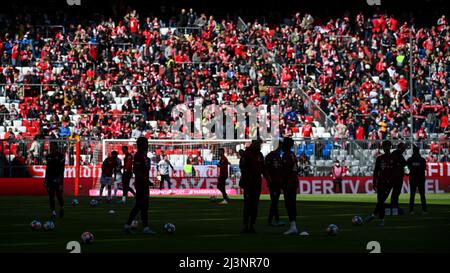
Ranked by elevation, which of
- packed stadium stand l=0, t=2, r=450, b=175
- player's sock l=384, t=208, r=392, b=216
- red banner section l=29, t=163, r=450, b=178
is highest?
packed stadium stand l=0, t=2, r=450, b=175

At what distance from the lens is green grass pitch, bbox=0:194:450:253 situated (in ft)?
60.1

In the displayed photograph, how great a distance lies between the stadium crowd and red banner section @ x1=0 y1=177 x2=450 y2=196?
2596 mm

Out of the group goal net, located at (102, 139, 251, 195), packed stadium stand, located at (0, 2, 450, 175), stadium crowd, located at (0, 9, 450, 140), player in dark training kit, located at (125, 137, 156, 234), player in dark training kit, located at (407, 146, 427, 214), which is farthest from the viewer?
stadium crowd, located at (0, 9, 450, 140)

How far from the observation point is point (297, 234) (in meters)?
21.4

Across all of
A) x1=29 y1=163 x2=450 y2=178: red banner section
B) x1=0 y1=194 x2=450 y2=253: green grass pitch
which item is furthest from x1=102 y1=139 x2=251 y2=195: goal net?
x1=0 y1=194 x2=450 y2=253: green grass pitch

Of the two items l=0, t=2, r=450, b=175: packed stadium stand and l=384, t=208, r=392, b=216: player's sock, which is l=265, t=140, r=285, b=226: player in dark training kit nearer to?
l=384, t=208, r=392, b=216: player's sock

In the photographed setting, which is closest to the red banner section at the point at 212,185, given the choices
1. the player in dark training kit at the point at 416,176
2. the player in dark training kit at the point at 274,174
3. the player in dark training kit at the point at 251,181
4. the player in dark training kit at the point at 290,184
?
the player in dark training kit at the point at 416,176

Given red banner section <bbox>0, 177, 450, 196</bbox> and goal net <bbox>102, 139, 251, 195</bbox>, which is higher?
goal net <bbox>102, 139, 251, 195</bbox>

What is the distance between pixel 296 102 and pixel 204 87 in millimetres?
4952

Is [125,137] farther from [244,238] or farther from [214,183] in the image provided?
[244,238]

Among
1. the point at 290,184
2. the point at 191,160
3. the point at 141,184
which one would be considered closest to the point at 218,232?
the point at 290,184

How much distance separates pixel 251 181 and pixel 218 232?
1410 millimetres

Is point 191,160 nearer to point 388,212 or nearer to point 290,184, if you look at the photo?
point 388,212
